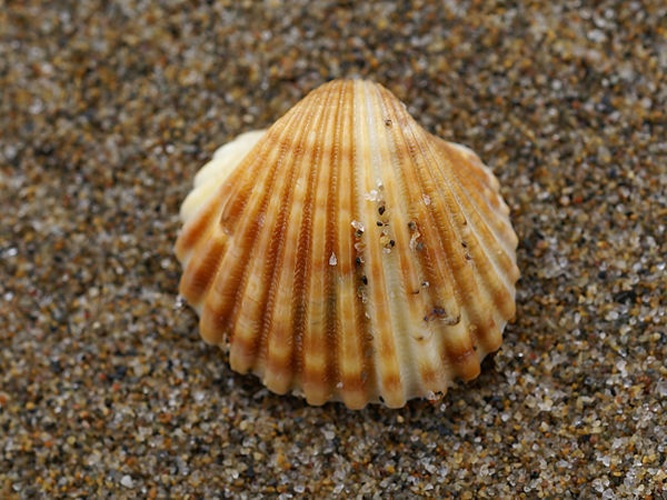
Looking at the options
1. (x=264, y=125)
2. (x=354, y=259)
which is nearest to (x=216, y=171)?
(x=264, y=125)

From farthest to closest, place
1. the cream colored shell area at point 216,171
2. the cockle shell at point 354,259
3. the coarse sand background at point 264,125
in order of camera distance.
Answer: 1. the cream colored shell area at point 216,171
2. the coarse sand background at point 264,125
3. the cockle shell at point 354,259

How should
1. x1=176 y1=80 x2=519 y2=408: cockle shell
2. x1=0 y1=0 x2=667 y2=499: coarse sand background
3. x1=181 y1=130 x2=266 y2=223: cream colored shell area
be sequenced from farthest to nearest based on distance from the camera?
x1=181 y1=130 x2=266 y2=223: cream colored shell area → x1=0 y1=0 x2=667 y2=499: coarse sand background → x1=176 y1=80 x2=519 y2=408: cockle shell

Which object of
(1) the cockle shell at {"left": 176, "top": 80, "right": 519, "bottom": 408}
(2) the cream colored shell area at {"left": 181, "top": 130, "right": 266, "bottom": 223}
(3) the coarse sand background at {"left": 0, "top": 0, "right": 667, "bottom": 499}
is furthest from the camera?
(2) the cream colored shell area at {"left": 181, "top": 130, "right": 266, "bottom": 223}

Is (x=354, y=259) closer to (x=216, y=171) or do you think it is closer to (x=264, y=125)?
(x=216, y=171)

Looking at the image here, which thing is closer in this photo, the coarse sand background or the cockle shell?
the cockle shell

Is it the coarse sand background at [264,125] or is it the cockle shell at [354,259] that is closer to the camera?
the cockle shell at [354,259]
